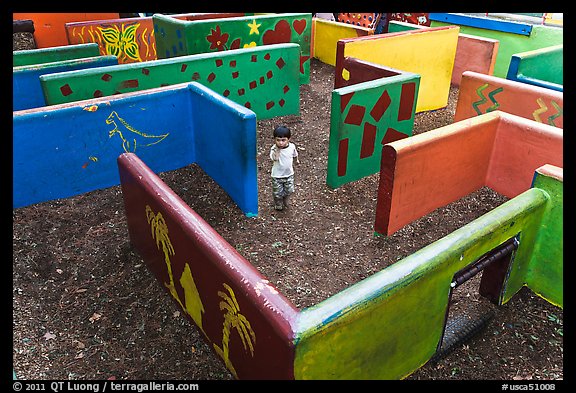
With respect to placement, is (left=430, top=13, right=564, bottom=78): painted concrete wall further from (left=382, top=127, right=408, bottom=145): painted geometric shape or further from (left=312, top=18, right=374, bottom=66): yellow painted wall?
(left=382, top=127, right=408, bottom=145): painted geometric shape

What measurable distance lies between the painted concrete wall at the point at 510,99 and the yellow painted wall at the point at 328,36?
464 cm

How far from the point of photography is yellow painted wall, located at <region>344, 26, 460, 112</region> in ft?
24.6

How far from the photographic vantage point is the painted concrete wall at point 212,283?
244 centimetres

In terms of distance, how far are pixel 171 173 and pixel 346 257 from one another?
2769 mm

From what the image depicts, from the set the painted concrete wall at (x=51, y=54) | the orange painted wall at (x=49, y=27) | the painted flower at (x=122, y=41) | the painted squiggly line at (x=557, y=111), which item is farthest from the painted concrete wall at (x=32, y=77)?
the painted squiggly line at (x=557, y=111)

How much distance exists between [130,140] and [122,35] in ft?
17.4

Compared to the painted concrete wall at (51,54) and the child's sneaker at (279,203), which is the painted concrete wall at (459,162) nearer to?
the child's sneaker at (279,203)

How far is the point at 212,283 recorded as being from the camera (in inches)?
117

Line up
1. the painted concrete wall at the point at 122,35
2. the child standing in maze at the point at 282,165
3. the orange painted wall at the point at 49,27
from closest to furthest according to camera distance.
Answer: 1. the child standing in maze at the point at 282,165
2. the painted concrete wall at the point at 122,35
3. the orange painted wall at the point at 49,27

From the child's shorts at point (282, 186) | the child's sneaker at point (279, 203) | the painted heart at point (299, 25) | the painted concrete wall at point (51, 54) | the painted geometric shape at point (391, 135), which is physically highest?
the painted heart at point (299, 25)

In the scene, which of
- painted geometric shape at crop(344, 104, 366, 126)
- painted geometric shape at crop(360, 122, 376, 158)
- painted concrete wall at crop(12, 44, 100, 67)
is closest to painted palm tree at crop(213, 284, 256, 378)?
painted geometric shape at crop(344, 104, 366, 126)

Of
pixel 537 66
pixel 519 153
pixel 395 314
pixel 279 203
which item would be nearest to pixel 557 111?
pixel 519 153

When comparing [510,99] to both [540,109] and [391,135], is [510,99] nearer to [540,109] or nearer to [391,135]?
[540,109]

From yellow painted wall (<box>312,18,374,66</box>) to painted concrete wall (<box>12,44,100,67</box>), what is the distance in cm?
544
